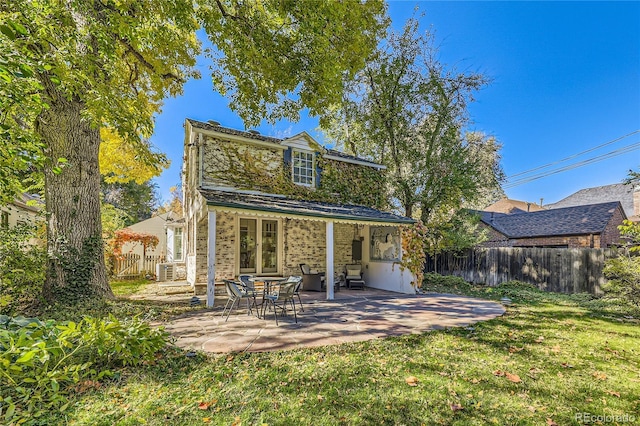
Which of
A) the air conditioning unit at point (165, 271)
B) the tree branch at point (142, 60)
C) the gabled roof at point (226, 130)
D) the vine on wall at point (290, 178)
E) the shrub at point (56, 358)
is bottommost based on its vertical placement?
the air conditioning unit at point (165, 271)

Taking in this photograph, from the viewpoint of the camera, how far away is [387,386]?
349 centimetres

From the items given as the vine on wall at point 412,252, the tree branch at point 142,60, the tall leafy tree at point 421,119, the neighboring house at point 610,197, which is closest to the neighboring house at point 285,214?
the vine on wall at point 412,252

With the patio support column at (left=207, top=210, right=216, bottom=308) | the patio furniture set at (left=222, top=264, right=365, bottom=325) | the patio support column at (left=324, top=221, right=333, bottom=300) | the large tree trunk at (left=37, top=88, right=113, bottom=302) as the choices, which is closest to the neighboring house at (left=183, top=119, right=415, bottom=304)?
the patio support column at (left=324, top=221, right=333, bottom=300)

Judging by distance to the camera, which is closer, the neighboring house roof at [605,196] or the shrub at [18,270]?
the shrub at [18,270]

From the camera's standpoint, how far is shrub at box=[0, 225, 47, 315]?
5875 mm

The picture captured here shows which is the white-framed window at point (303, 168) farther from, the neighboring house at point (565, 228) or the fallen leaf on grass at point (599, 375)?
the neighboring house at point (565, 228)

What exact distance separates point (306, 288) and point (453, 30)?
516 inches

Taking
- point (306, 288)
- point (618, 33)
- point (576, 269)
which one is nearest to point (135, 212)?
point (306, 288)

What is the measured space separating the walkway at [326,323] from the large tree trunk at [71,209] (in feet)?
8.57

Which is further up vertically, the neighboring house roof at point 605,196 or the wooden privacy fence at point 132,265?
the neighboring house roof at point 605,196

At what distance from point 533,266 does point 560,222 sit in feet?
27.7

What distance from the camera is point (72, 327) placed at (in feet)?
10.8

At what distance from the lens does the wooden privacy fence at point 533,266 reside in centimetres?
1071

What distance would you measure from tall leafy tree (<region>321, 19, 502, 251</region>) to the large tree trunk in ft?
32.4
